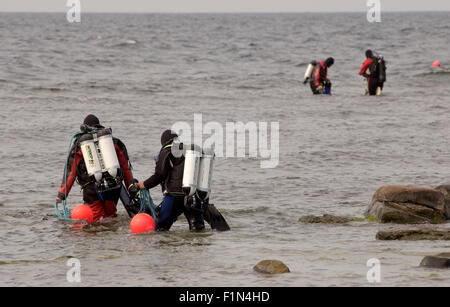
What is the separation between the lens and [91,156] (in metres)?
12.0

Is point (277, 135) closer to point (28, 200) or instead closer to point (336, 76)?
point (28, 200)

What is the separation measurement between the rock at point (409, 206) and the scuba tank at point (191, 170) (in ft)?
10.3

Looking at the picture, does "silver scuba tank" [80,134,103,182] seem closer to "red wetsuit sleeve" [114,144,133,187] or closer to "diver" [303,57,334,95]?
"red wetsuit sleeve" [114,144,133,187]

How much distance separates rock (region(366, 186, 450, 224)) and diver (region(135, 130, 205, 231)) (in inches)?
112

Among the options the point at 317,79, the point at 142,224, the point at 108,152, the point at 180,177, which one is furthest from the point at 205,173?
the point at 317,79

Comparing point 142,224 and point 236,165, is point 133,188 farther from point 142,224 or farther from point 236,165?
point 236,165

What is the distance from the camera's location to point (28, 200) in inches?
588

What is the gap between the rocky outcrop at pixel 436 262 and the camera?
30.5ft

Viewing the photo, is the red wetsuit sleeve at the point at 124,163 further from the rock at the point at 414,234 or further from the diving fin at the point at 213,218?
the rock at the point at 414,234

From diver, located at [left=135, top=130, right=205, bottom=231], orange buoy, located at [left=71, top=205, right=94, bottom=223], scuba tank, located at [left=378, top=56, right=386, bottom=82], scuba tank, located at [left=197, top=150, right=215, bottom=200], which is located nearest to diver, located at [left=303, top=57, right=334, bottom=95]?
scuba tank, located at [left=378, top=56, right=386, bottom=82]

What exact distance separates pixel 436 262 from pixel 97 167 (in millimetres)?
4886

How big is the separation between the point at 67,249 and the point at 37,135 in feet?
37.4

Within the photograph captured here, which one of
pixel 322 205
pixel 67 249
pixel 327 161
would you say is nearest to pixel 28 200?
pixel 67 249

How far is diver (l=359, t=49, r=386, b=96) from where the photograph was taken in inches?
1174
